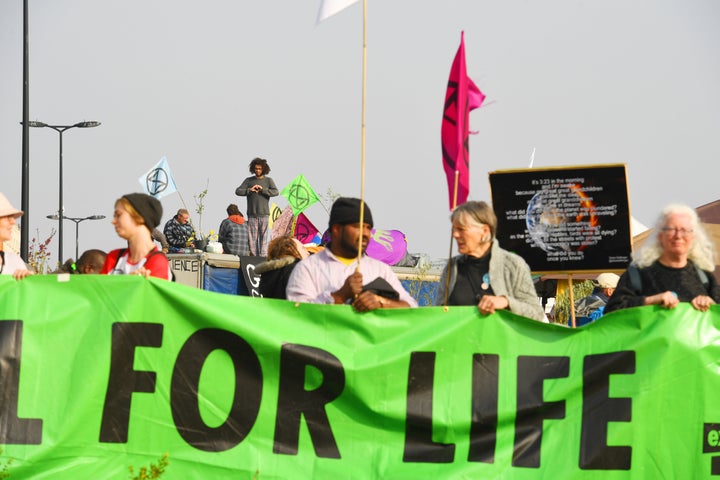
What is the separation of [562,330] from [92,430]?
8.29ft

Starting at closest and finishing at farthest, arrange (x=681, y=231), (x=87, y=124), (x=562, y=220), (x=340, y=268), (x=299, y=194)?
(x=681, y=231) < (x=340, y=268) < (x=562, y=220) < (x=299, y=194) < (x=87, y=124)

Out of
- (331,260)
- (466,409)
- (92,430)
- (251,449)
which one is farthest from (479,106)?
(92,430)

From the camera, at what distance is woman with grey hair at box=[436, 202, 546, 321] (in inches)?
278

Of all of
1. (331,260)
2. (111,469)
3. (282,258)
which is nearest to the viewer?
(111,469)

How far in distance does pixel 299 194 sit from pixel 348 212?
1178cm

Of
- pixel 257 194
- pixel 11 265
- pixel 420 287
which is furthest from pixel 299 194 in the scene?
pixel 11 265

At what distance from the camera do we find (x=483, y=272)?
7137 millimetres

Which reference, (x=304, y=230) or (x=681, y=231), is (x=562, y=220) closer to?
(x=681, y=231)

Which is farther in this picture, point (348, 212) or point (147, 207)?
point (348, 212)

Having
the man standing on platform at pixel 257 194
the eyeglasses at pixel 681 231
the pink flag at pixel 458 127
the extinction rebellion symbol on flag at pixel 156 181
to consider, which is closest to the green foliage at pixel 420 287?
the man standing on platform at pixel 257 194

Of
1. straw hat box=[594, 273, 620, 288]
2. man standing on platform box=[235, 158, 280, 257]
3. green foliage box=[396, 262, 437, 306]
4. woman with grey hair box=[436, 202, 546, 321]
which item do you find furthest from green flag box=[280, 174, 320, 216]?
woman with grey hair box=[436, 202, 546, 321]

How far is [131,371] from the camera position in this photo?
6.93 meters

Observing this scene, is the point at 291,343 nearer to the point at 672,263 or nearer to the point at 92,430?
the point at 92,430

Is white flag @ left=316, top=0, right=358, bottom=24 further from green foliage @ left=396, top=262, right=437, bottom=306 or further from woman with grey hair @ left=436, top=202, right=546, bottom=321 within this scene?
green foliage @ left=396, top=262, right=437, bottom=306
